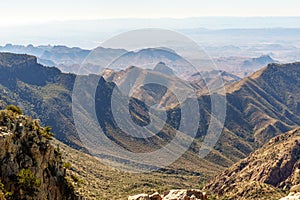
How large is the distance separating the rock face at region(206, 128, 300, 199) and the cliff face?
260 feet

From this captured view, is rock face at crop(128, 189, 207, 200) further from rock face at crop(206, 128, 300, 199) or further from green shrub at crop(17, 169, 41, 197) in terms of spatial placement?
rock face at crop(206, 128, 300, 199)

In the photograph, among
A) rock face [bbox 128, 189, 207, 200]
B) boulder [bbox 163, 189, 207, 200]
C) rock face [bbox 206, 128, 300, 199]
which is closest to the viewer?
boulder [bbox 163, 189, 207, 200]

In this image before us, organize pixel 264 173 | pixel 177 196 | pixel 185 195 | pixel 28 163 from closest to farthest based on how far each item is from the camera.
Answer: pixel 185 195 < pixel 177 196 < pixel 28 163 < pixel 264 173

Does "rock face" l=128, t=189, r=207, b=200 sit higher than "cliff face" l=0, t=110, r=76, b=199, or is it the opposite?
"cliff face" l=0, t=110, r=76, b=199

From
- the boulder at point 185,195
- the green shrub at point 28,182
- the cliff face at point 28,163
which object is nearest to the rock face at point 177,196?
the boulder at point 185,195

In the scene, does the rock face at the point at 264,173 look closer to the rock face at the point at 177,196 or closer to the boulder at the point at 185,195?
the boulder at the point at 185,195

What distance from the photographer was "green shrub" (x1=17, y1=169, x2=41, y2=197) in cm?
4003

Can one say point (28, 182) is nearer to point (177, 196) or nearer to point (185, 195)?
point (177, 196)

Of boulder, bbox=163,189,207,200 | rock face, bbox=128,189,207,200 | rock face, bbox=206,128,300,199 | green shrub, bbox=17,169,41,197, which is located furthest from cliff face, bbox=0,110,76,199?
rock face, bbox=206,128,300,199

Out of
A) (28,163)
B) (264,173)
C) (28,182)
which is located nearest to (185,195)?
(28,182)

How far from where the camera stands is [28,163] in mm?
43531

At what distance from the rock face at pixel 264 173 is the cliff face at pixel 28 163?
260 feet

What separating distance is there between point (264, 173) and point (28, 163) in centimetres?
11404

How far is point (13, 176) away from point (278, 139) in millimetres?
152639
